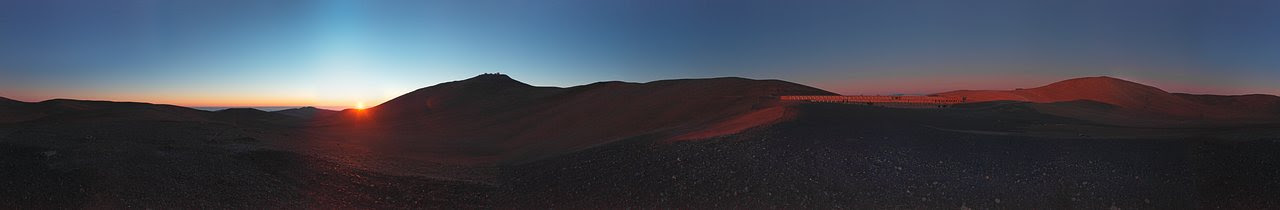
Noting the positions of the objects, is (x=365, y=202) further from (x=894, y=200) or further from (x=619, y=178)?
(x=894, y=200)

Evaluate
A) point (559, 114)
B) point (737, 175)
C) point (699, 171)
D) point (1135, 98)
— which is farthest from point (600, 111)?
point (1135, 98)

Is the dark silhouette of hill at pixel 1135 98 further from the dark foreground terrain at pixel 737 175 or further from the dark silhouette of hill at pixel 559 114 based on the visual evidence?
the dark foreground terrain at pixel 737 175

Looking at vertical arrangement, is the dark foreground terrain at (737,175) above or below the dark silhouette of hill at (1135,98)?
below

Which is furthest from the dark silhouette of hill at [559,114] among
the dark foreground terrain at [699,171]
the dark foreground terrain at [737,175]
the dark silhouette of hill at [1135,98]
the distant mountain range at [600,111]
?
the dark silhouette of hill at [1135,98]

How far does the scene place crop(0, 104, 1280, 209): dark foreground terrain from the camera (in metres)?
8.59

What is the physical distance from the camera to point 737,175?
1005 centimetres

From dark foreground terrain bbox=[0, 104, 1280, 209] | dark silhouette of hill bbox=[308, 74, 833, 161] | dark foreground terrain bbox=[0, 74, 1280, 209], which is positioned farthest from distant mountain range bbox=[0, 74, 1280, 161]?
dark foreground terrain bbox=[0, 104, 1280, 209]

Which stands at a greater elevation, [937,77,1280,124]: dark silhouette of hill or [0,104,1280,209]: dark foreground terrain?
[937,77,1280,124]: dark silhouette of hill

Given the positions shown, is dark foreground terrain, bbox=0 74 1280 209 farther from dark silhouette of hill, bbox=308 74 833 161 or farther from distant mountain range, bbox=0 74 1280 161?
distant mountain range, bbox=0 74 1280 161

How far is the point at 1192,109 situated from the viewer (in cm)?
3934

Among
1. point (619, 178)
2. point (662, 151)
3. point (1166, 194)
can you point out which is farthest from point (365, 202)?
point (1166, 194)

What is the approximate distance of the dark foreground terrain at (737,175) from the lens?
28.2 ft

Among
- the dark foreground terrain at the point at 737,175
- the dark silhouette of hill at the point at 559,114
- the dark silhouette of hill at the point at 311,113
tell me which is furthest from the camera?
the dark silhouette of hill at the point at 311,113

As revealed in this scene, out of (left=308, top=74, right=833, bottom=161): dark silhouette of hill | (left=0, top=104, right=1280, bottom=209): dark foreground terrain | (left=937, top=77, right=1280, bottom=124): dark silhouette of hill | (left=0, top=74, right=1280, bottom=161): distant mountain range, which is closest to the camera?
(left=0, top=104, right=1280, bottom=209): dark foreground terrain
